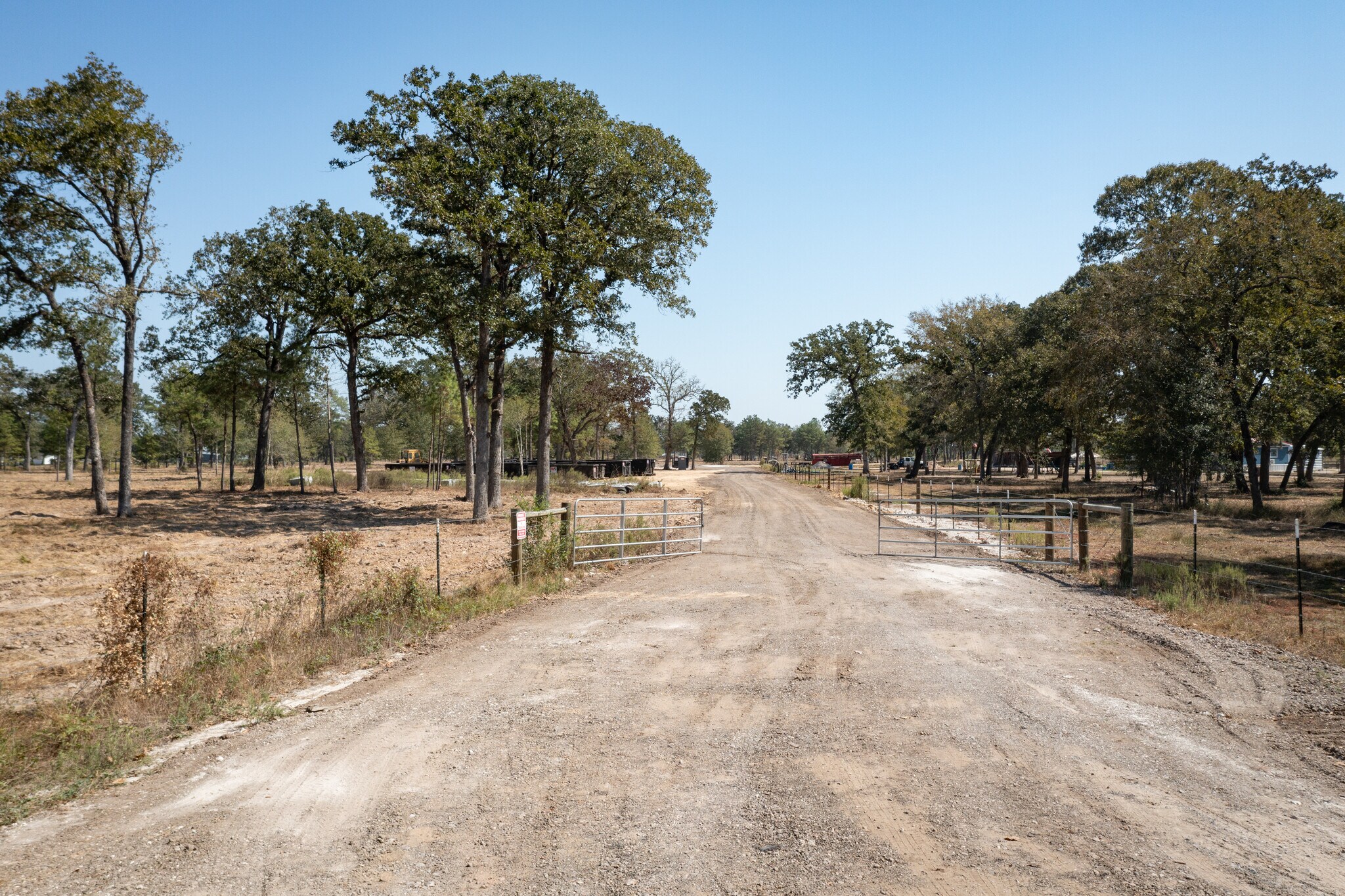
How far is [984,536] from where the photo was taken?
2303cm

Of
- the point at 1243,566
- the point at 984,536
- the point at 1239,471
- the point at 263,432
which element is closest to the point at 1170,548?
the point at 1243,566

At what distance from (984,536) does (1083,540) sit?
7038mm

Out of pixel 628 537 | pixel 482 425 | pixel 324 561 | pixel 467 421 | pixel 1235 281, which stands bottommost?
pixel 628 537

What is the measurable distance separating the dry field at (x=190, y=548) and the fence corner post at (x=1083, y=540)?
12.9 metres

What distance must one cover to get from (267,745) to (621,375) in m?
61.0

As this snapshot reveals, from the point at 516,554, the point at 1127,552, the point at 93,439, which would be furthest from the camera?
the point at 93,439

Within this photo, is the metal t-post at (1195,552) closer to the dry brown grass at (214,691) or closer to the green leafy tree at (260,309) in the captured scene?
the dry brown grass at (214,691)

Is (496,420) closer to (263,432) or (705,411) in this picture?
(263,432)

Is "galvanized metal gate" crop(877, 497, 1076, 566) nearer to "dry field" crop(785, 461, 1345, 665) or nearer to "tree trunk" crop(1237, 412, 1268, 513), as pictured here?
"dry field" crop(785, 461, 1345, 665)

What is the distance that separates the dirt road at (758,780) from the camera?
14.3ft

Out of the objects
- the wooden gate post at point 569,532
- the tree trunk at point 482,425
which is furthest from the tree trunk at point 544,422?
the wooden gate post at point 569,532

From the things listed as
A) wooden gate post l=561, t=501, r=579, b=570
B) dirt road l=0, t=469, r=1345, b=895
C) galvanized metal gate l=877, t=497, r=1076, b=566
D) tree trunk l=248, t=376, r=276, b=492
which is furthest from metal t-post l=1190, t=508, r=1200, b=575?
tree trunk l=248, t=376, r=276, b=492

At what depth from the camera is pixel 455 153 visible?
24.0m

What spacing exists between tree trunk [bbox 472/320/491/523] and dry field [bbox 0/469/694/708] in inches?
36.0
